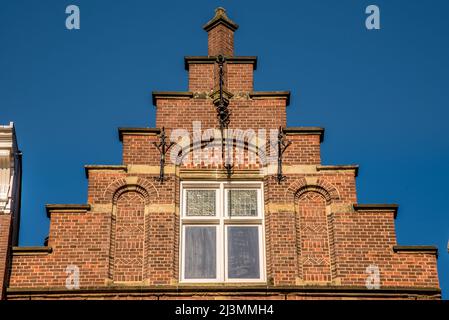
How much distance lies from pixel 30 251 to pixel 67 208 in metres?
0.97

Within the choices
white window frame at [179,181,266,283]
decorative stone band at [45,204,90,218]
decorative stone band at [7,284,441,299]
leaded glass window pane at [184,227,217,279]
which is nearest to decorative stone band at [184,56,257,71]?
white window frame at [179,181,266,283]

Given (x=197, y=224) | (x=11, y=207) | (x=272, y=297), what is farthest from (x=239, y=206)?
(x=11, y=207)

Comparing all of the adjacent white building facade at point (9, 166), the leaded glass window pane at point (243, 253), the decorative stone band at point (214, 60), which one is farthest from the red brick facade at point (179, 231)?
the decorative stone band at point (214, 60)

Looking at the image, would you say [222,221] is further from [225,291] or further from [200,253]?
[225,291]

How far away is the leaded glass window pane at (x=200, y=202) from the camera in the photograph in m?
17.5

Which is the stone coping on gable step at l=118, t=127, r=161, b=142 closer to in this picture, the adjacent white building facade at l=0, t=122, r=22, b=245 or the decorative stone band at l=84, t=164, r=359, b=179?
the decorative stone band at l=84, t=164, r=359, b=179

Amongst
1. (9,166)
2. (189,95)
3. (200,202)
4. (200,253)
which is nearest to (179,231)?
(200,253)

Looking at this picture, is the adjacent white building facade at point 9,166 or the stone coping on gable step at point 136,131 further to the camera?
the adjacent white building facade at point 9,166

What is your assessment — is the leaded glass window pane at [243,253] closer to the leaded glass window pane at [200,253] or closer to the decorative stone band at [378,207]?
the leaded glass window pane at [200,253]

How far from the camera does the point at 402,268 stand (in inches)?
656

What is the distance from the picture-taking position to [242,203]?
17578 mm

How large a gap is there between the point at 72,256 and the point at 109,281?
2.60 feet

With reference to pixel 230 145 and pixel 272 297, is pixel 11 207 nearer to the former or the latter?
pixel 230 145

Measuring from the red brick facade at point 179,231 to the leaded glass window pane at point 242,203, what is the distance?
24 cm
